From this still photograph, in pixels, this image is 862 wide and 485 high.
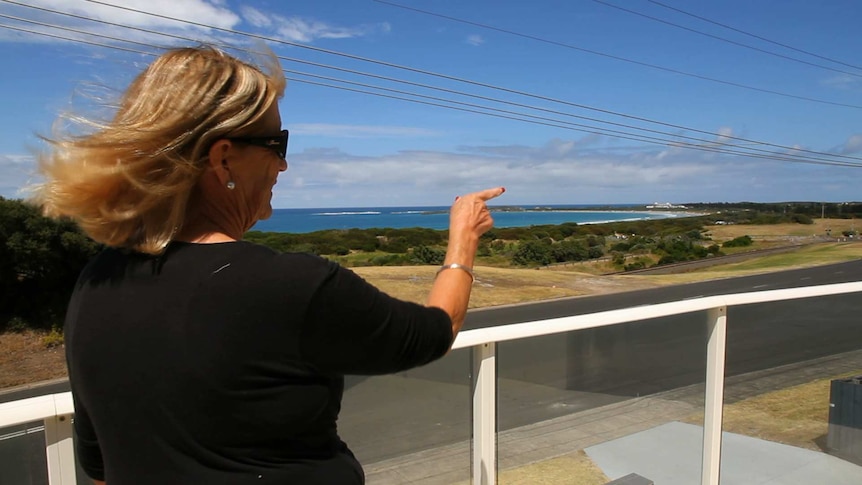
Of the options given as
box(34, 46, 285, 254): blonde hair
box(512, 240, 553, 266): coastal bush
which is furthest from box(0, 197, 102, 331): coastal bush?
box(512, 240, 553, 266): coastal bush

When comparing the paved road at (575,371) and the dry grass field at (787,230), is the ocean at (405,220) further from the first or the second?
the dry grass field at (787,230)

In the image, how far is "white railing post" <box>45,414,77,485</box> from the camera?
141 centimetres

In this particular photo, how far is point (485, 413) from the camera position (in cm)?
212

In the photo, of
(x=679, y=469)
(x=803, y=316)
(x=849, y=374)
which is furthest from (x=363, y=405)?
(x=849, y=374)

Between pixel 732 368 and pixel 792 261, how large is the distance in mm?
36071

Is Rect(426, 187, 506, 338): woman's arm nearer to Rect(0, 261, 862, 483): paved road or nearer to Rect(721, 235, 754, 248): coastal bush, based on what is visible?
Rect(0, 261, 862, 483): paved road

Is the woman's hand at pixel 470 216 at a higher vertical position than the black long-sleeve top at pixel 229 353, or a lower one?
higher

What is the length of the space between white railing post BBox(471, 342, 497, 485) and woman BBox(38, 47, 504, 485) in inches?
36.6

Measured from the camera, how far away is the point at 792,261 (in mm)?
34188

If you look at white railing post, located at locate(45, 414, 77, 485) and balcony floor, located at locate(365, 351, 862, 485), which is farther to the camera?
balcony floor, located at locate(365, 351, 862, 485)

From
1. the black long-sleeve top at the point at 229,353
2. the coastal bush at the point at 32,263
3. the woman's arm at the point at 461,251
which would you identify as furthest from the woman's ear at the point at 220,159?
the coastal bush at the point at 32,263

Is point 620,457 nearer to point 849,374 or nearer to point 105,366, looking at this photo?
point 849,374

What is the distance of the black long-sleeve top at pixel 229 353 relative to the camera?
1000mm

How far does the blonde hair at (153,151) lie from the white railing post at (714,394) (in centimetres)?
234
